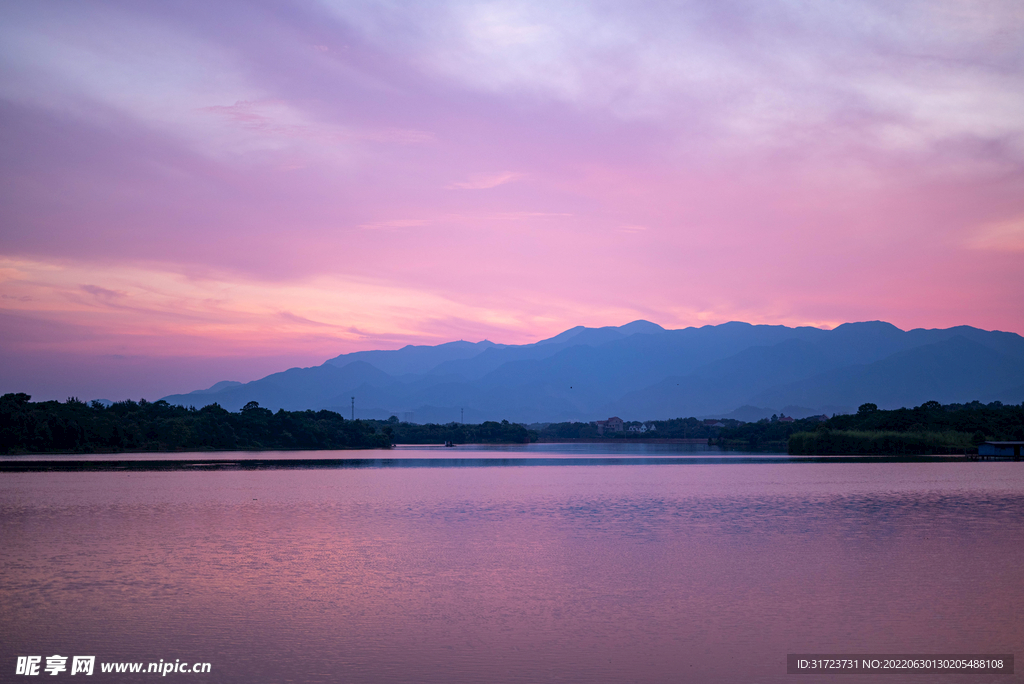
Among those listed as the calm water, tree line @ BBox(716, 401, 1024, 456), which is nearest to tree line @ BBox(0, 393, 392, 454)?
the calm water

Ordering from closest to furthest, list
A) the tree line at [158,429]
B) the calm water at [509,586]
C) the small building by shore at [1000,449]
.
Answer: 1. the calm water at [509,586]
2. the small building by shore at [1000,449]
3. the tree line at [158,429]

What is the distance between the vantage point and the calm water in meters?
15.0

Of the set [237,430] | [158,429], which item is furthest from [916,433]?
[158,429]

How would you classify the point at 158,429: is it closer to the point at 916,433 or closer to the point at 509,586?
the point at 916,433

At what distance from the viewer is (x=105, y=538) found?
29.6 meters

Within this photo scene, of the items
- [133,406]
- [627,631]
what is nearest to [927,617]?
[627,631]

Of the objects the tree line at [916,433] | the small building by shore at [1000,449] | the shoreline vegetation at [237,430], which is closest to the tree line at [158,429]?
the shoreline vegetation at [237,430]

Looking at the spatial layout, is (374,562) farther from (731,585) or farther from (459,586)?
(731,585)

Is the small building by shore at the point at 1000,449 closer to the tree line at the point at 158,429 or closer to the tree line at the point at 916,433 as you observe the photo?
the tree line at the point at 916,433

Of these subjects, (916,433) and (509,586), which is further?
(916,433)

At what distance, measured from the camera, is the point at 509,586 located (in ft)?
70.3

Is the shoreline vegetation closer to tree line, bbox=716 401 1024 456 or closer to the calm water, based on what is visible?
tree line, bbox=716 401 1024 456

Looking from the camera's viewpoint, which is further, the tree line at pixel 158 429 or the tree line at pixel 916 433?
the tree line at pixel 916 433

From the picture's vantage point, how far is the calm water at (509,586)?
49.3 ft
